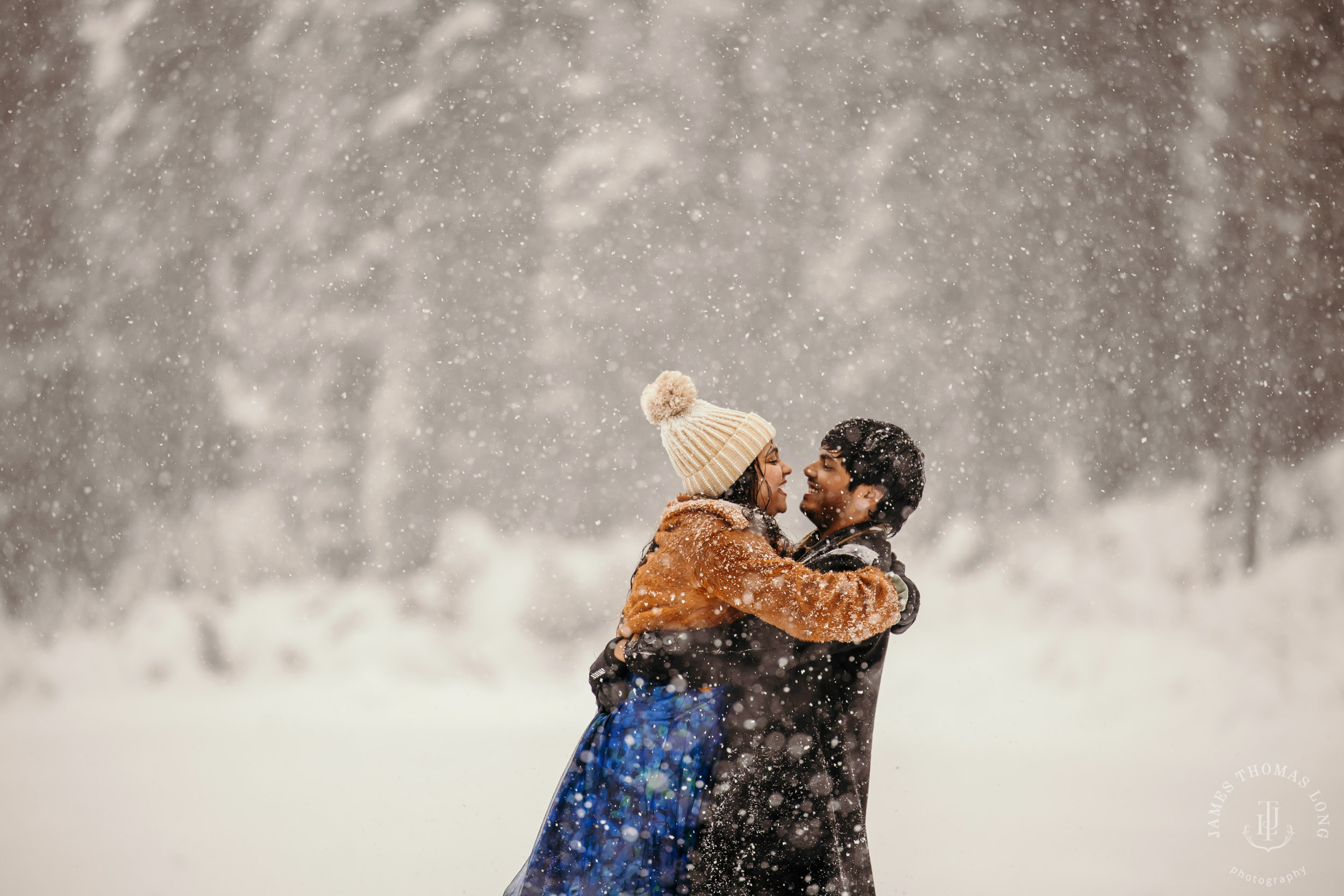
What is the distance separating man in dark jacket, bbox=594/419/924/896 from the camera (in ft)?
4.66

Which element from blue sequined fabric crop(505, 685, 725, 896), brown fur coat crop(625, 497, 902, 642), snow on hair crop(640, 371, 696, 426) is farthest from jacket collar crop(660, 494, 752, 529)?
blue sequined fabric crop(505, 685, 725, 896)

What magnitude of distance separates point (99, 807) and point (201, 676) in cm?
42

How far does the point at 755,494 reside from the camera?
4.87ft

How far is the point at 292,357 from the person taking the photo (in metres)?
3.08

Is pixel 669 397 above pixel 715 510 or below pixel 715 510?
above

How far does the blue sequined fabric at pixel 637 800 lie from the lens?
1439 mm

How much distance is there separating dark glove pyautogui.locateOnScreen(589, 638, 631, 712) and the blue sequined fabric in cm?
1

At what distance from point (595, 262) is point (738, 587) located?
1.88m

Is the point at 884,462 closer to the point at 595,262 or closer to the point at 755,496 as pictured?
the point at 755,496

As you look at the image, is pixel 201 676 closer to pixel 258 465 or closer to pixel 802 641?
pixel 258 465

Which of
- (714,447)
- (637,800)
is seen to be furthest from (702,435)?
(637,800)

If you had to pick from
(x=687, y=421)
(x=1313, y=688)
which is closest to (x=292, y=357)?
(x=687, y=421)

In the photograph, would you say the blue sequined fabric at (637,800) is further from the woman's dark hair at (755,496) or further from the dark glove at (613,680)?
the woman's dark hair at (755,496)

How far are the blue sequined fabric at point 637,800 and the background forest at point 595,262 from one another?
1.64 metres
